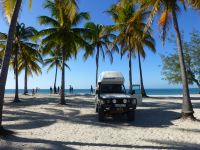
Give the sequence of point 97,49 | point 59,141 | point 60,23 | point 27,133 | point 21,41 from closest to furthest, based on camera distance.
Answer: point 59,141 < point 27,133 < point 60,23 < point 21,41 < point 97,49

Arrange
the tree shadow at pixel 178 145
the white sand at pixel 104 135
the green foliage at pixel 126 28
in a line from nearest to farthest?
the tree shadow at pixel 178 145
the white sand at pixel 104 135
the green foliage at pixel 126 28

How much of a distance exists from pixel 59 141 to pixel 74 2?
714cm

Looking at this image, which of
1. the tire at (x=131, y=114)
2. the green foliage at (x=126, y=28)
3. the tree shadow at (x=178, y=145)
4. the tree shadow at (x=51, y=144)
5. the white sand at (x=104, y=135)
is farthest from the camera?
the green foliage at (x=126, y=28)

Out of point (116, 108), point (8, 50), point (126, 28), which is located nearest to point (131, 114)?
point (116, 108)

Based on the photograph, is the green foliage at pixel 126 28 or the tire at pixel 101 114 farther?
the green foliage at pixel 126 28

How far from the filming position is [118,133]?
12.0 m

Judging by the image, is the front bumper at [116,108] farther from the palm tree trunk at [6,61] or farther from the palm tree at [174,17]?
the palm tree trunk at [6,61]

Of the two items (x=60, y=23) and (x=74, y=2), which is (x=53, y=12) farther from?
(x=74, y=2)

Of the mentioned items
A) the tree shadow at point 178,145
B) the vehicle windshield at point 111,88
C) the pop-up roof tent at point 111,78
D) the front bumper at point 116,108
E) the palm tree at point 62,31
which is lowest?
the tree shadow at point 178,145

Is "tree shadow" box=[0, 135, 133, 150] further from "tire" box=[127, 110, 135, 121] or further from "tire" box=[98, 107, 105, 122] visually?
"tire" box=[127, 110, 135, 121]

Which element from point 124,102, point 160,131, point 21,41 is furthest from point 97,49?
point 160,131

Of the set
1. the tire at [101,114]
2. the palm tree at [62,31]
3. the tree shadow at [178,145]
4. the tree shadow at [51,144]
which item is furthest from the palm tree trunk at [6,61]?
the palm tree at [62,31]

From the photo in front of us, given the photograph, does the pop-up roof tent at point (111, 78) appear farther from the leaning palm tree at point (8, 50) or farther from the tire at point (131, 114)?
the leaning palm tree at point (8, 50)

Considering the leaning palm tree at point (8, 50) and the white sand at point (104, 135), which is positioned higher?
the leaning palm tree at point (8, 50)
